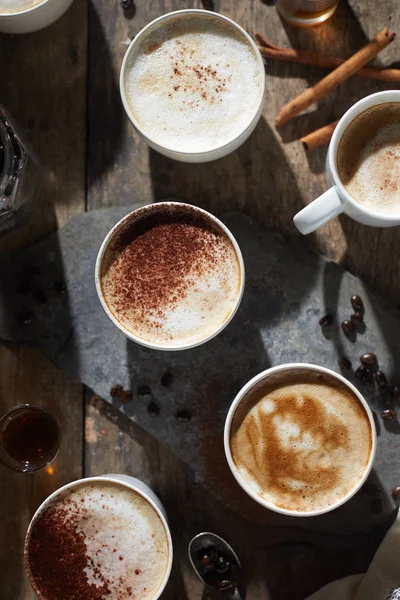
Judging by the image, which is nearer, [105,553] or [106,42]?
[105,553]

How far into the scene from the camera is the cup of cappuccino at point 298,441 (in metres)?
1.72

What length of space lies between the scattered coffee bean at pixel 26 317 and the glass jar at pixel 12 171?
0.23 metres

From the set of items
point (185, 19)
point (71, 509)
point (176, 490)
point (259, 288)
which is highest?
point (185, 19)

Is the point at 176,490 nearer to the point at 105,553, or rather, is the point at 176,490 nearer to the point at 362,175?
the point at 105,553

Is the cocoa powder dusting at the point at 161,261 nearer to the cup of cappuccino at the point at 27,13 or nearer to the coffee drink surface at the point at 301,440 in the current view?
the coffee drink surface at the point at 301,440

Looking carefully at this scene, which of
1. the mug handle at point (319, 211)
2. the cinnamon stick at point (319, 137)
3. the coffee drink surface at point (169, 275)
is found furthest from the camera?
the cinnamon stick at point (319, 137)

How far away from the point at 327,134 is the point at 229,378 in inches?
26.5

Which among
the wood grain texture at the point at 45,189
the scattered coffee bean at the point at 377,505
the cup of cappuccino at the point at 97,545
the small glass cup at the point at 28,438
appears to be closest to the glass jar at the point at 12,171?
the wood grain texture at the point at 45,189

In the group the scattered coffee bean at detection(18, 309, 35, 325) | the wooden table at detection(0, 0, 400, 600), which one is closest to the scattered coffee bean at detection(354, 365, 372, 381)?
the wooden table at detection(0, 0, 400, 600)

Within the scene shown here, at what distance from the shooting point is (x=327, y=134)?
1.87 metres

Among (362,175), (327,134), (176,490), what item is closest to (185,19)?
(327,134)

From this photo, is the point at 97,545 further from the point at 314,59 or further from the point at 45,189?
the point at 314,59

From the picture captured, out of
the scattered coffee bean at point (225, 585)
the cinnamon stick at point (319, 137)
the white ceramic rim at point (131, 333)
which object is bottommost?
the scattered coffee bean at point (225, 585)

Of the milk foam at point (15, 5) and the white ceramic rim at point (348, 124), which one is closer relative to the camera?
the white ceramic rim at point (348, 124)
